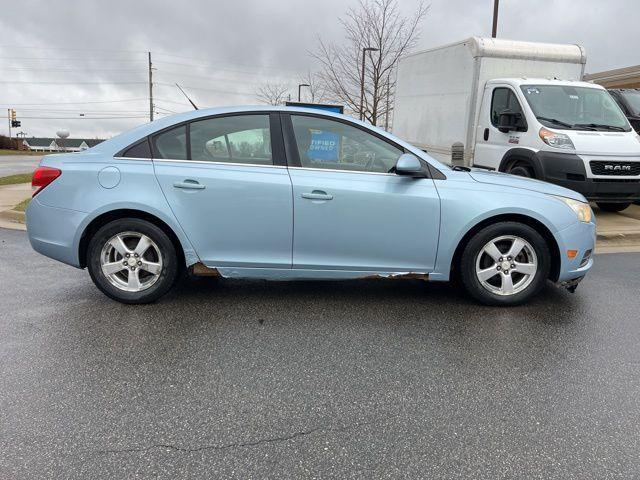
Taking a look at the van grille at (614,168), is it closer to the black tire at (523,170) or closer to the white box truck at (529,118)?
the white box truck at (529,118)

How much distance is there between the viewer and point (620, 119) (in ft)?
26.4

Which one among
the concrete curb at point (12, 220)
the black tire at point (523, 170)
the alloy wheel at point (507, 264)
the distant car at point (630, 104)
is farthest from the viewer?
the distant car at point (630, 104)

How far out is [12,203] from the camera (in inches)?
387

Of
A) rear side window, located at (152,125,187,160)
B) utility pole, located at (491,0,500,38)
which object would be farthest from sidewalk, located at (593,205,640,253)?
utility pole, located at (491,0,500,38)

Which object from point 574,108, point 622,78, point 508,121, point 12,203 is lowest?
point 12,203

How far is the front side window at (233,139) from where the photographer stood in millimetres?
4188

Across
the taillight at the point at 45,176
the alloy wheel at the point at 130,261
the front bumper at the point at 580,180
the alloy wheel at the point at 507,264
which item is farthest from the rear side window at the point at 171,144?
the front bumper at the point at 580,180

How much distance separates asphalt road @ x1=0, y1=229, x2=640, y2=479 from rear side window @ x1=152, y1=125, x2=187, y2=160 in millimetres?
1242

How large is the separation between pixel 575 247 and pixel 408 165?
1569 mm

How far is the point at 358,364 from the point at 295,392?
53 cm

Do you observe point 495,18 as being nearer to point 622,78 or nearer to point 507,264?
point 622,78

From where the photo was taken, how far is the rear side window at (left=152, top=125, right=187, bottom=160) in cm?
420

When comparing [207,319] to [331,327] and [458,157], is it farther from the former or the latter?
[458,157]

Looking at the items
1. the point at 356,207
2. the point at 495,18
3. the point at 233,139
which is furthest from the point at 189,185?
the point at 495,18
